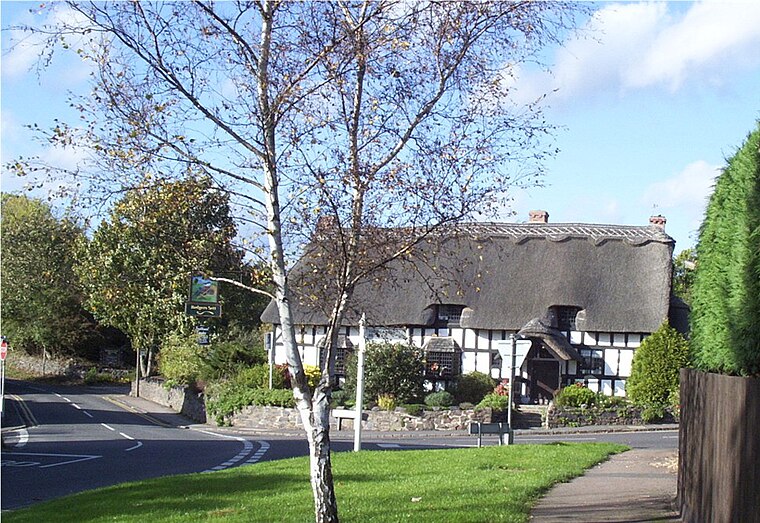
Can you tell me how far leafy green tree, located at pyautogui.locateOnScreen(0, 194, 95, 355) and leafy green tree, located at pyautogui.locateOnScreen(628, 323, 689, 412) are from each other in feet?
123

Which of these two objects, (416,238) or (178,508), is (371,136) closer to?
(416,238)

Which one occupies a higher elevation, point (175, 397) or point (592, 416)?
point (592, 416)

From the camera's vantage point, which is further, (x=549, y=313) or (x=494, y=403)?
(x=549, y=313)

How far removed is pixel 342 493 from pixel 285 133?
249 inches

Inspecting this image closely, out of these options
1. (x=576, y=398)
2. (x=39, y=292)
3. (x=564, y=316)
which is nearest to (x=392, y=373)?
(x=576, y=398)

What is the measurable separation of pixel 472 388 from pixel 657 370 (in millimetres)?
7319

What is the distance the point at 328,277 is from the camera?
10.5 m

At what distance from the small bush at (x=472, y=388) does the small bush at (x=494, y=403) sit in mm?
2332

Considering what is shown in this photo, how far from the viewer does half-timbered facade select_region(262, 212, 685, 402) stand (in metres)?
43.1

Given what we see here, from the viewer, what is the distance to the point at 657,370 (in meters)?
38.8

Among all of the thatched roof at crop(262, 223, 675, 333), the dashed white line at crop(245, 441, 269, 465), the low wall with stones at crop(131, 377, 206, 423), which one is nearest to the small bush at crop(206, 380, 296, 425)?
the low wall with stones at crop(131, 377, 206, 423)

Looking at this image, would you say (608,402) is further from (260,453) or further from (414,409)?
Result: (260,453)

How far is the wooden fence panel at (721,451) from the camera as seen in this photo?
7.68 meters

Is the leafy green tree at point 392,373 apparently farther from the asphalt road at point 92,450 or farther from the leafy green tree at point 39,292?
the leafy green tree at point 39,292
